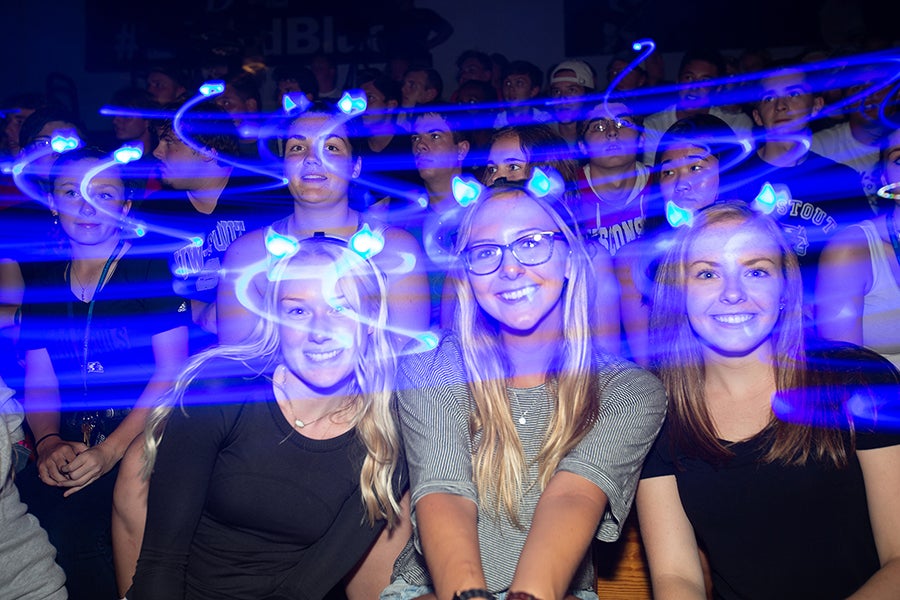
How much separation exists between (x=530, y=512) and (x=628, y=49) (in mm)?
5666

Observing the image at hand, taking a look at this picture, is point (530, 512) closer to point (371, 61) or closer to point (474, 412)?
point (474, 412)

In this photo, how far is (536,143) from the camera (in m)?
2.89

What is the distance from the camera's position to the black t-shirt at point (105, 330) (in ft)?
9.12

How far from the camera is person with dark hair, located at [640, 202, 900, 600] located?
1.75 meters

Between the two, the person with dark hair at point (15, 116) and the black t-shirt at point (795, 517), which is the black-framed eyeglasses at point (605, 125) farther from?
the person with dark hair at point (15, 116)

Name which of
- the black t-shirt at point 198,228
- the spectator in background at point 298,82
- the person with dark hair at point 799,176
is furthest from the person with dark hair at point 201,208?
the person with dark hair at point 799,176

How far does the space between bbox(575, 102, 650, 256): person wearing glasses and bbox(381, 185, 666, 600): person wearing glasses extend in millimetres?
1273

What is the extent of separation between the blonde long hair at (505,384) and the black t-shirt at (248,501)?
340mm

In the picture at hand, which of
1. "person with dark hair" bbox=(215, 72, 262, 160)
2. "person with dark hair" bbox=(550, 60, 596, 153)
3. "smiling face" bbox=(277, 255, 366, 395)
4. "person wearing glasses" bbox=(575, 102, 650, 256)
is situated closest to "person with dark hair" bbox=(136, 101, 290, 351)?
"person with dark hair" bbox=(215, 72, 262, 160)

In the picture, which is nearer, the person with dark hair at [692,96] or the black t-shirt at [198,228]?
the black t-shirt at [198,228]

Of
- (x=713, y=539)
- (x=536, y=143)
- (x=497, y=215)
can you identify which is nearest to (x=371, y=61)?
(x=536, y=143)

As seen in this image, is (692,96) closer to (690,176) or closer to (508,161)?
(690,176)

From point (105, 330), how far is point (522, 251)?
167 cm

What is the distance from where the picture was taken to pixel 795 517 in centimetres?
176
